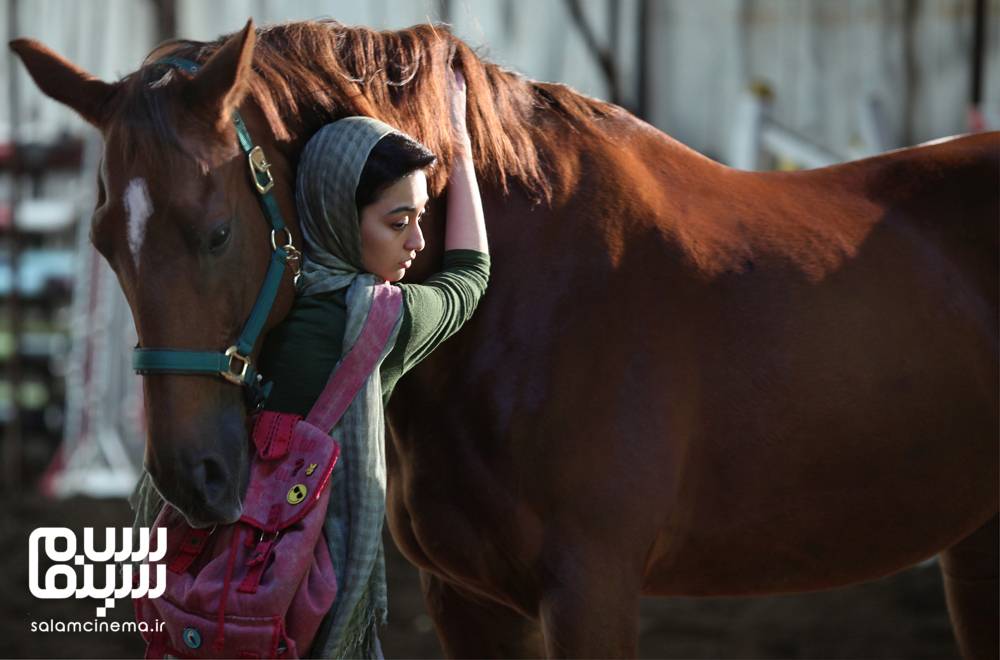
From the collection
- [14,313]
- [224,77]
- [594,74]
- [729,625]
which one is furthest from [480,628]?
[14,313]

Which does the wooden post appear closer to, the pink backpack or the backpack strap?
the pink backpack

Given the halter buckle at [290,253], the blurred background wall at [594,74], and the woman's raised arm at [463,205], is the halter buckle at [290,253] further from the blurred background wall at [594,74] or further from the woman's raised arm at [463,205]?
the blurred background wall at [594,74]

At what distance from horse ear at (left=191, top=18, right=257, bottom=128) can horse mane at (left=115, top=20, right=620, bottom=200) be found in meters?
0.06

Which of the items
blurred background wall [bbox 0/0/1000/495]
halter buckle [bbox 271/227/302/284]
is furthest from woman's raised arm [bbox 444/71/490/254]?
blurred background wall [bbox 0/0/1000/495]

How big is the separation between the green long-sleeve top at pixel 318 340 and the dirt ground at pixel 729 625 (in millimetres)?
2082

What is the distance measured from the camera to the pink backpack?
3.55ft

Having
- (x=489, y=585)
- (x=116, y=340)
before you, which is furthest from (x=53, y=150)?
(x=489, y=585)

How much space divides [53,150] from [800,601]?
5084 millimetres

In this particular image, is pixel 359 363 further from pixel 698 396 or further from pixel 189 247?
pixel 698 396

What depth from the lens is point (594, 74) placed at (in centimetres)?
518

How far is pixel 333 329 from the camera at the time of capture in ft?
3.95

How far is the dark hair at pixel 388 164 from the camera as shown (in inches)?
47.4

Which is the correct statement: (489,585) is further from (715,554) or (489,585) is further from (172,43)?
(172,43)

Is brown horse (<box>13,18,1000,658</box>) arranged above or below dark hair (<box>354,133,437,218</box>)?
below
